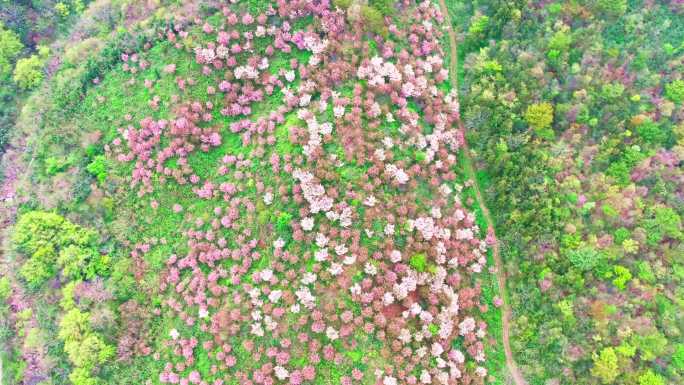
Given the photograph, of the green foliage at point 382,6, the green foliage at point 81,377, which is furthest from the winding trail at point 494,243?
the green foliage at point 81,377

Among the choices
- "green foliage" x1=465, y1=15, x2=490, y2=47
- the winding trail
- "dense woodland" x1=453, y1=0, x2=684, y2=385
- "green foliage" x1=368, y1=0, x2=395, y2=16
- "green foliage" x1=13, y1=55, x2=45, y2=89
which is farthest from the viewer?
"green foliage" x1=13, y1=55, x2=45, y2=89

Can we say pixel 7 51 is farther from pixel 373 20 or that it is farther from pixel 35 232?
pixel 373 20

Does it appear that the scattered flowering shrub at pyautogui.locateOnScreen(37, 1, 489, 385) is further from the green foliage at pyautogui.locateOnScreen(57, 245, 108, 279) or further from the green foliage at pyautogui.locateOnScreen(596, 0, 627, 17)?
the green foliage at pyautogui.locateOnScreen(596, 0, 627, 17)

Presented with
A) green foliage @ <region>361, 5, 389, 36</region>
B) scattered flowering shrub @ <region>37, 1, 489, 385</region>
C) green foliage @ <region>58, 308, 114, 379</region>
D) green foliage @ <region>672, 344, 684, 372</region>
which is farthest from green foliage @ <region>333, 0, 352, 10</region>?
green foliage @ <region>672, 344, 684, 372</region>

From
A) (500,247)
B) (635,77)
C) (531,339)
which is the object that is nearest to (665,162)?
(635,77)

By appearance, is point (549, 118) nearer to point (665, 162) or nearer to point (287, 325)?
point (665, 162)
